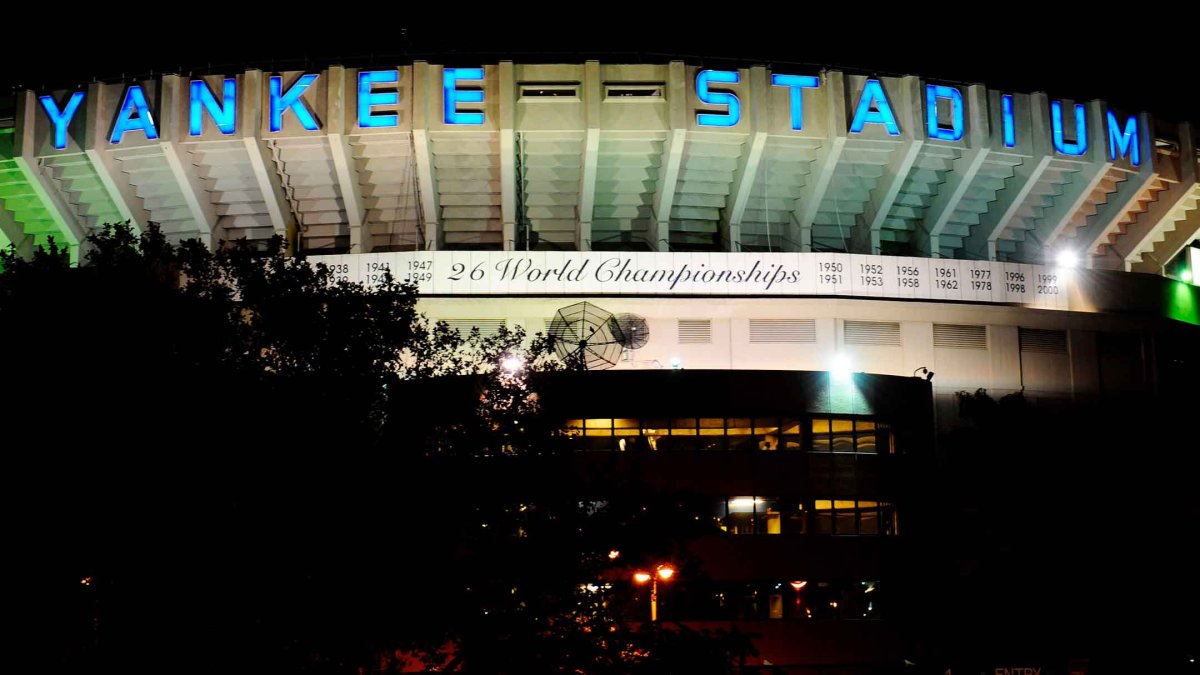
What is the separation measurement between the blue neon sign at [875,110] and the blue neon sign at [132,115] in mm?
28240

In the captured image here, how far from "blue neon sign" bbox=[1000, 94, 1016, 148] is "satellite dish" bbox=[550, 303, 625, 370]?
19.0 meters

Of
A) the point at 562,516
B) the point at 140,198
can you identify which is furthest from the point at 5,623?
the point at 140,198

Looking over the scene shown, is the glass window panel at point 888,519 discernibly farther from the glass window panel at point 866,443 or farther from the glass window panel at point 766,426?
the glass window panel at point 766,426

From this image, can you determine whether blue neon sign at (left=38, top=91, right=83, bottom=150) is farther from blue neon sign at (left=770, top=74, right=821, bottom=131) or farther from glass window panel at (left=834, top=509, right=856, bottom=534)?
glass window panel at (left=834, top=509, right=856, bottom=534)

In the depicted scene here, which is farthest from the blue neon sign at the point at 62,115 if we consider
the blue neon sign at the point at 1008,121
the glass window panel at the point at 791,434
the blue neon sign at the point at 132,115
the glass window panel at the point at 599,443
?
the blue neon sign at the point at 1008,121

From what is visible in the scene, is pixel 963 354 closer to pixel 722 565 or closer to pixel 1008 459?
pixel 1008 459

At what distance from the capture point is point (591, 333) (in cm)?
4588

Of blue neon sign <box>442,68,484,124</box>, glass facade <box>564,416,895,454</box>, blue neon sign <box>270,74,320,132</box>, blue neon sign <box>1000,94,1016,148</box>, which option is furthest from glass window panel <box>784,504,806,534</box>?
blue neon sign <box>270,74,320,132</box>

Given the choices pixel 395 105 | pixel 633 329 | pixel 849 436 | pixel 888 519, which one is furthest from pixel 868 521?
pixel 395 105

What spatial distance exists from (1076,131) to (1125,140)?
2.91 meters

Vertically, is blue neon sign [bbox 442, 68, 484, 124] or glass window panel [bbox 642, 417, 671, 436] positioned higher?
Result: blue neon sign [bbox 442, 68, 484, 124]

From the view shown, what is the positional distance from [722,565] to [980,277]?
16891 mm

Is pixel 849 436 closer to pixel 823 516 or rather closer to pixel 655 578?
pixel 823 516

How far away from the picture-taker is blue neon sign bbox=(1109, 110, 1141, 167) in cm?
5538
